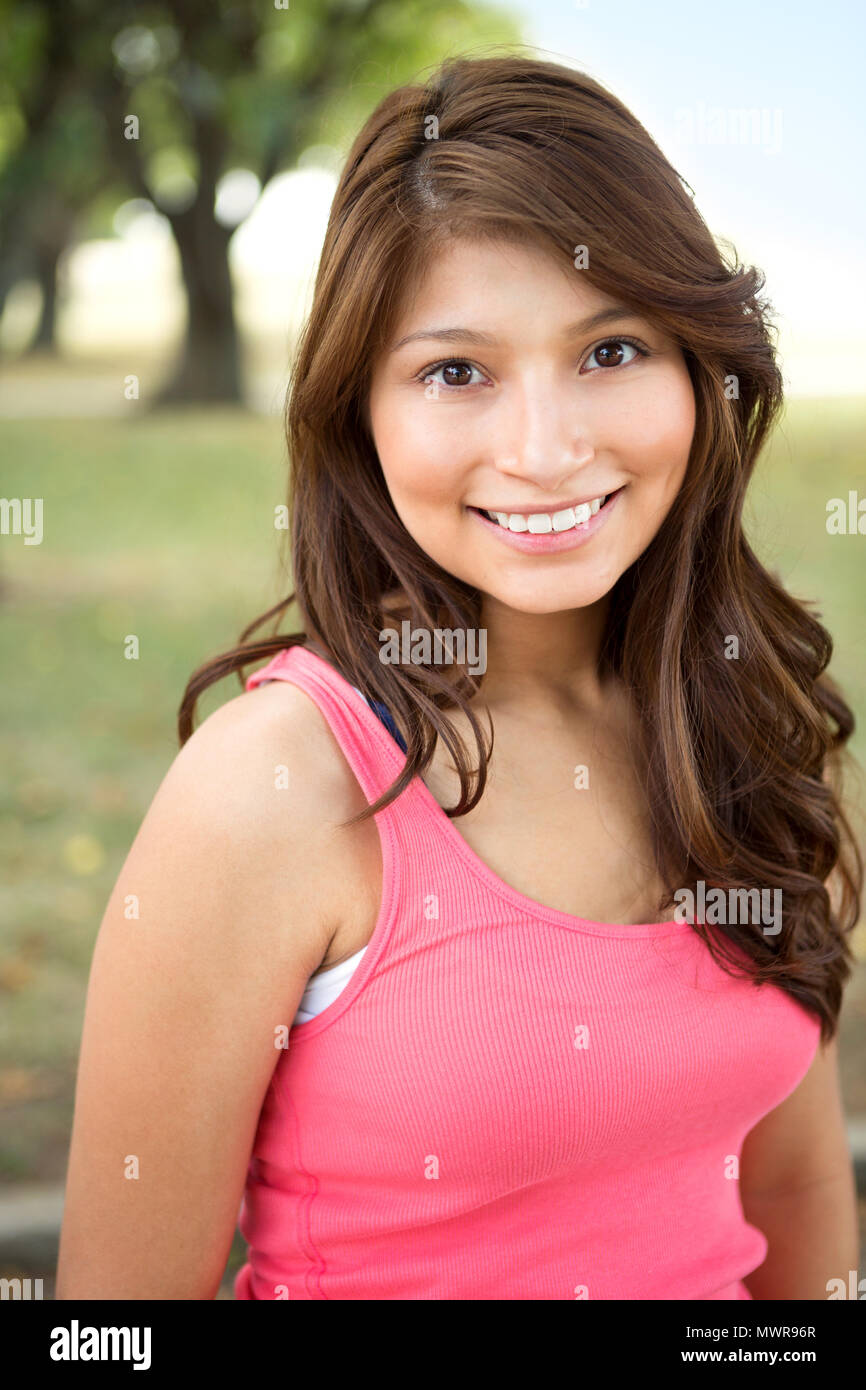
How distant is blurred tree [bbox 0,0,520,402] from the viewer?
8531 mm

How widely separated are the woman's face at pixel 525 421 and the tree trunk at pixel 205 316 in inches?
438

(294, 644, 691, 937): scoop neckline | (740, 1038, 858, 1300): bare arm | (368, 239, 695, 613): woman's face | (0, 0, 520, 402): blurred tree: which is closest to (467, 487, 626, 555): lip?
(368, 239, 695, 613): woman's face

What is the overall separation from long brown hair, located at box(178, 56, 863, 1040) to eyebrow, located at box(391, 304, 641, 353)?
0.02m

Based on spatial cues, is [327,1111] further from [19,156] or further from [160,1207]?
[19,156]

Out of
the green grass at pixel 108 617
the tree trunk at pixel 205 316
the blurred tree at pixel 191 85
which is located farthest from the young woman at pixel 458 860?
the tree trunk at pixel 205 316

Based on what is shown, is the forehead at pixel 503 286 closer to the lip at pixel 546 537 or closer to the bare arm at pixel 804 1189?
the lip at pixel 546 537

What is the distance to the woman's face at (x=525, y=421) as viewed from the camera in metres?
1.62

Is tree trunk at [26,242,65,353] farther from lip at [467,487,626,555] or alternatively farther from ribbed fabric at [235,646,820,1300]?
ribbed fabric at [235,646,820,1300]

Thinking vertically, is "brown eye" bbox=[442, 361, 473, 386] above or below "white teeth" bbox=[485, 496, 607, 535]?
above

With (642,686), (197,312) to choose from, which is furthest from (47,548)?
(642,686)

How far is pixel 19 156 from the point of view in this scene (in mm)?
8547

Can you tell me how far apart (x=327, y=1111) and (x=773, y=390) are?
1192 millimetres

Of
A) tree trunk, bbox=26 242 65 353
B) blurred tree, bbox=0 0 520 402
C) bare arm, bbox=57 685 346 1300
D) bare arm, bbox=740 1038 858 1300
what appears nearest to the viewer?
bare arm, bbox=57 685 346 1300

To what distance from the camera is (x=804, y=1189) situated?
222cm
